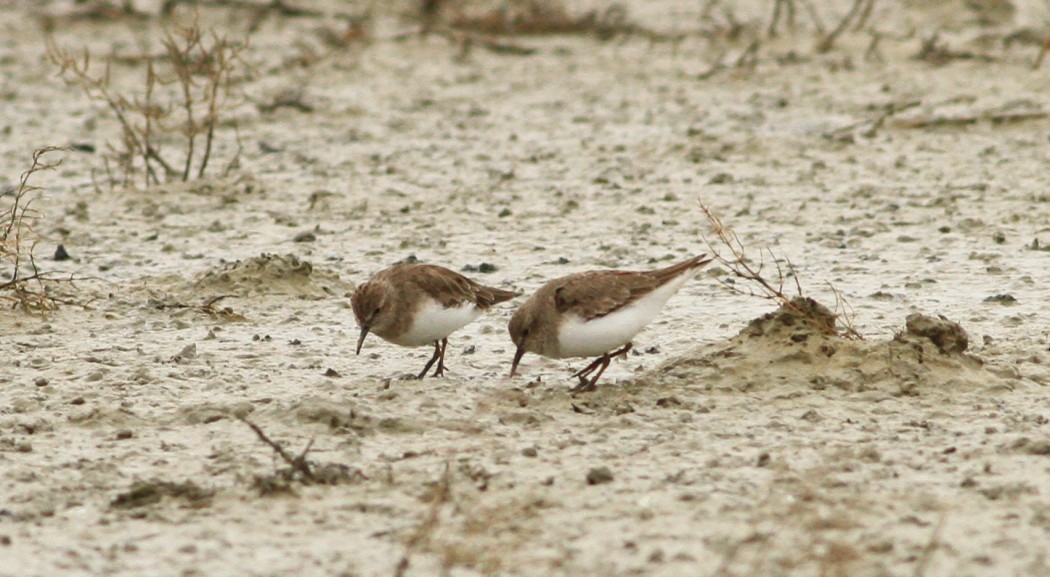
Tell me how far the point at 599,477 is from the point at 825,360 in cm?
158

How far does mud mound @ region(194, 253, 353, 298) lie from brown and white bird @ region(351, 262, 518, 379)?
149 cm

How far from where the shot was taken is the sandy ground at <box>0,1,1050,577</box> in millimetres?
4918

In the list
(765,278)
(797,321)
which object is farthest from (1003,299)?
(797,321)

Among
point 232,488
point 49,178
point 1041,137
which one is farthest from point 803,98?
point 232,488

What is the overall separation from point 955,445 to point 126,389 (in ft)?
11.0

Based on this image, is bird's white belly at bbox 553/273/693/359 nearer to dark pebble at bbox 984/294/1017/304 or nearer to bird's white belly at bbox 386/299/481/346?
bird's white belly at bbox 386/299/481/346

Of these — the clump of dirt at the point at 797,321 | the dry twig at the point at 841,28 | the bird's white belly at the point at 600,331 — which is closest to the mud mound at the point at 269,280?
the bird's white belly at the point at 600,331

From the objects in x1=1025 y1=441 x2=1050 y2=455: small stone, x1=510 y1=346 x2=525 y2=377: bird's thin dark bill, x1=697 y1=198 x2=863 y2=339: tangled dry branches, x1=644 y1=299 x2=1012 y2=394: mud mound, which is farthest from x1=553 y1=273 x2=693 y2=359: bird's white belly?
x1=1025 y1=441 x2=1050 y2=455: small stone

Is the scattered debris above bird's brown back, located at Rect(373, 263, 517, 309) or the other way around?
the other way around

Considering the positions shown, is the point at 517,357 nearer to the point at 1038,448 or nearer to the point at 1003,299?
the point at 1038,448

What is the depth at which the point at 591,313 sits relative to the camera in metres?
6.43

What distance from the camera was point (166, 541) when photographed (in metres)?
4.91

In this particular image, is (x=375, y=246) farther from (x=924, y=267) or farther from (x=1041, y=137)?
(x=1041, y=137)

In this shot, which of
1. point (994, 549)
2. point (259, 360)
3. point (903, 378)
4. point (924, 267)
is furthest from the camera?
point (924, 267)
